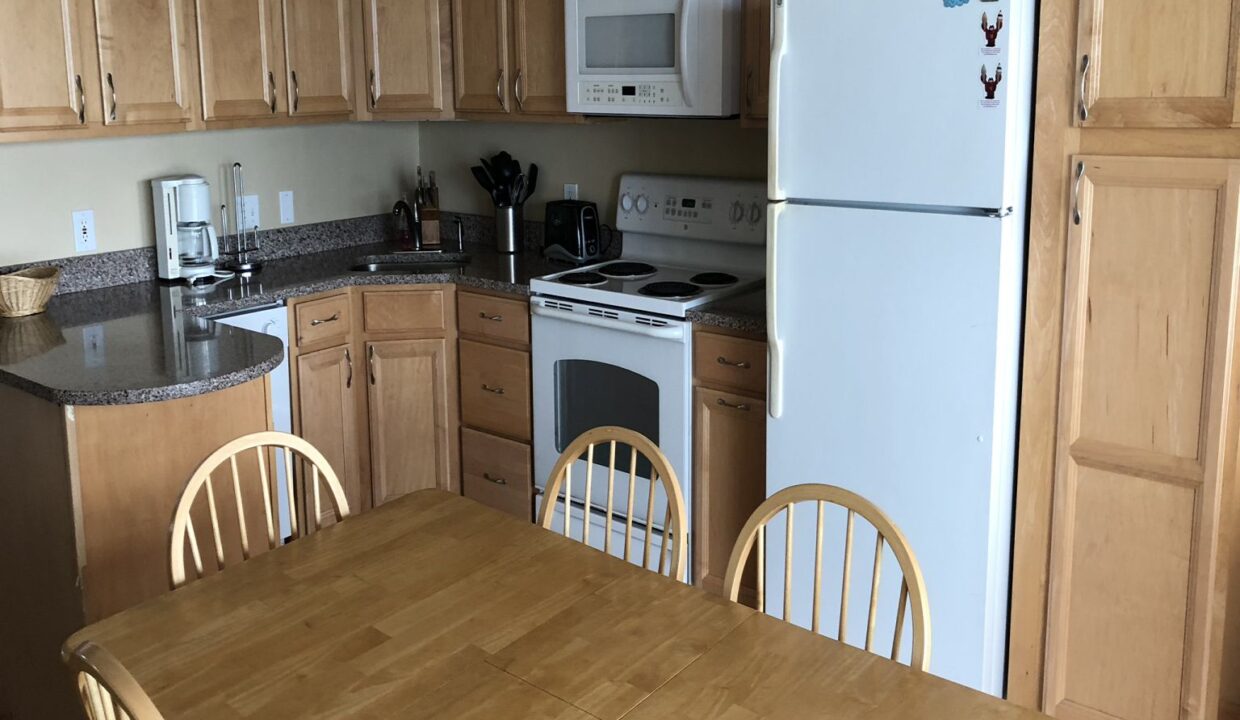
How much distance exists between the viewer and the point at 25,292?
308 centimetres

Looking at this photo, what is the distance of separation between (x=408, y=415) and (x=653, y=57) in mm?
1421

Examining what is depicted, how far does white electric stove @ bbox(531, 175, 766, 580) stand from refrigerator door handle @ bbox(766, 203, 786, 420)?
351 millimetres

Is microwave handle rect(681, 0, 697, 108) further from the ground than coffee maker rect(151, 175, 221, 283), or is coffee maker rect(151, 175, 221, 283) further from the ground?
microwave handle rect(681, 0, 697, 108)

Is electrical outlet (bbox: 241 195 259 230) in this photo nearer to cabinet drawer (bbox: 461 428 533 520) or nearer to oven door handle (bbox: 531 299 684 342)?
cabinet drawer (bbox: 461 428 533 520)

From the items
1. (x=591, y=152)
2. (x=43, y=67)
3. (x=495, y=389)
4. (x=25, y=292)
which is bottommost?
(x=495, y=389)

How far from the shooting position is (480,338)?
3.70 m

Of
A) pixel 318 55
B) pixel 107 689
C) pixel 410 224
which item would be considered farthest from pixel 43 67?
pixel 107 689

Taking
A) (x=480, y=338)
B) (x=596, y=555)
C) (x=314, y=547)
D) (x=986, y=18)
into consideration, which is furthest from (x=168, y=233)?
(x=986, y=18)

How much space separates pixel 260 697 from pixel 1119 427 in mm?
1820

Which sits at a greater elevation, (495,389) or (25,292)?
(25,292)

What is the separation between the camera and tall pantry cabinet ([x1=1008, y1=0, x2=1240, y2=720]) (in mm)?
2244

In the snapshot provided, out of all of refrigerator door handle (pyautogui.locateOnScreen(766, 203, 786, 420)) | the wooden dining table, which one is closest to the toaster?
refrigerator door handle (pyautogui.locateOnScreen(766, 203, 786, 420))

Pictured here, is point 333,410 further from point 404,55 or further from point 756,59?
point 756,59

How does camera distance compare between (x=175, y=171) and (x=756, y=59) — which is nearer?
(x=756, y=59)
